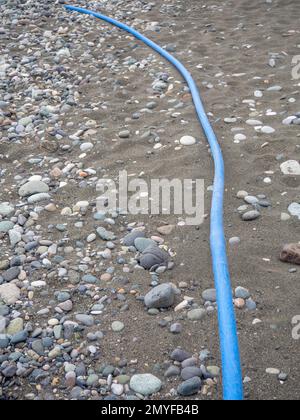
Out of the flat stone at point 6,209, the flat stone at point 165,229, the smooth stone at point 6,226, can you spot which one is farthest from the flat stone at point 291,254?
the flat stone at point 6,209

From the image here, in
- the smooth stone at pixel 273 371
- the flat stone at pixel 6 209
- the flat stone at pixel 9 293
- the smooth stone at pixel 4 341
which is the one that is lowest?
the flat stone at pixel 6 209

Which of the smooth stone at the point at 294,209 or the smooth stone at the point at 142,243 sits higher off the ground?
the smooth stone at the point at 294,209

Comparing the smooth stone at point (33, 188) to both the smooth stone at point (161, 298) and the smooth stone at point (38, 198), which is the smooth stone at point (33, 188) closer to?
the smooth stone at point (38, 198)

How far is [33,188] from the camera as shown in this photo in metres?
3.24

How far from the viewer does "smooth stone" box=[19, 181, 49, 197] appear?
10.6ft

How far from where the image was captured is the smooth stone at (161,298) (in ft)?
7.28

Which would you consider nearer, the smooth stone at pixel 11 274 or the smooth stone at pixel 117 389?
the smooth stone at pixel 117 389

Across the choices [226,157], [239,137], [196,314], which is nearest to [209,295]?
[196,314]

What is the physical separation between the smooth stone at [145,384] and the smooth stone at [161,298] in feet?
1.30

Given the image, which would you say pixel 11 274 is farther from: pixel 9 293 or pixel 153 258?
pixel 153 258

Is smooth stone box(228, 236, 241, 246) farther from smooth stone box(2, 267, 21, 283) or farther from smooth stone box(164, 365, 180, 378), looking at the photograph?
smooth stone box(2, 267, 21, 283)

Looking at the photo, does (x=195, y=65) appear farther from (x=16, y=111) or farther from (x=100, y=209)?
(x=100, y=209)

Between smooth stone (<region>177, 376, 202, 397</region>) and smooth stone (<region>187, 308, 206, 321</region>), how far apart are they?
1.16ft

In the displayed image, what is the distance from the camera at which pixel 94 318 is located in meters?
2.21
